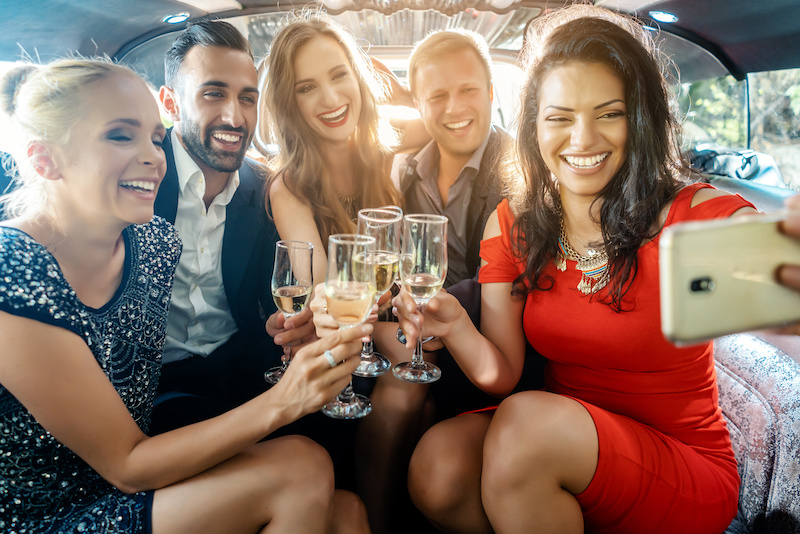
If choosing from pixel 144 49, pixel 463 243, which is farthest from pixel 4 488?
pixel 144 49

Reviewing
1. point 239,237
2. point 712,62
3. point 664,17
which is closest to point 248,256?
point 239,237

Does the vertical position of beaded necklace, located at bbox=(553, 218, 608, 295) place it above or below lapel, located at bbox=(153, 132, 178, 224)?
below

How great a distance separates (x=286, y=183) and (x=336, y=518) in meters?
1.02

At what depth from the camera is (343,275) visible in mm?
888

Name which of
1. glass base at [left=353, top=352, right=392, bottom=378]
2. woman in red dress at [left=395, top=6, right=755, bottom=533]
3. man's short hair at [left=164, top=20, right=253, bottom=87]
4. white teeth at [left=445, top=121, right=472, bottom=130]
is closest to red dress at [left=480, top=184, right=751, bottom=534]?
woman in red dress at [left=395, top=6, right=755, bottom=533]

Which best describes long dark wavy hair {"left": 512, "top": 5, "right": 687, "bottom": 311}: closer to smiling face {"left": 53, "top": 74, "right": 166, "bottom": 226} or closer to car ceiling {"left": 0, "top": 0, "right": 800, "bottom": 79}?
smiling face {"left": 53, "top": 74, "right": 166, "bottom": 226}

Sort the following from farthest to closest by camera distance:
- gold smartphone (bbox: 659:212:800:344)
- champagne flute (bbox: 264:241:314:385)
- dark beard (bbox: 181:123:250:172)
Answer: dark beard (bbox: 181:123:250:172) < champagne flute (bbox: 264:241:314:385) < gold smartphone (bbox: 659:212:800:344)

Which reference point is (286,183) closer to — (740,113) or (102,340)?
(102,340)

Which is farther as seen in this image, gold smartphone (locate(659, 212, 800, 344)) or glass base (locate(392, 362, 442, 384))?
glass base (locate(392, 362, 442, 384))

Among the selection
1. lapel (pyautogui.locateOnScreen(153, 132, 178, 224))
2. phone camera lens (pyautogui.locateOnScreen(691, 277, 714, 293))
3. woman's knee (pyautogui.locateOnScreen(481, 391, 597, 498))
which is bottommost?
woman's knee (pyautogui.locateOnScreen(481, 391, 597, 498))

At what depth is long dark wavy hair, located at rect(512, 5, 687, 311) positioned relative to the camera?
117 cm

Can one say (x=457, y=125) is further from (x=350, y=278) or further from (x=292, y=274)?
(x=350, y=278)

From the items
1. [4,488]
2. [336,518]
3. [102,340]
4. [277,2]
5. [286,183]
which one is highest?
[277,2]

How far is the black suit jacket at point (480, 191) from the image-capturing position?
1802mm
